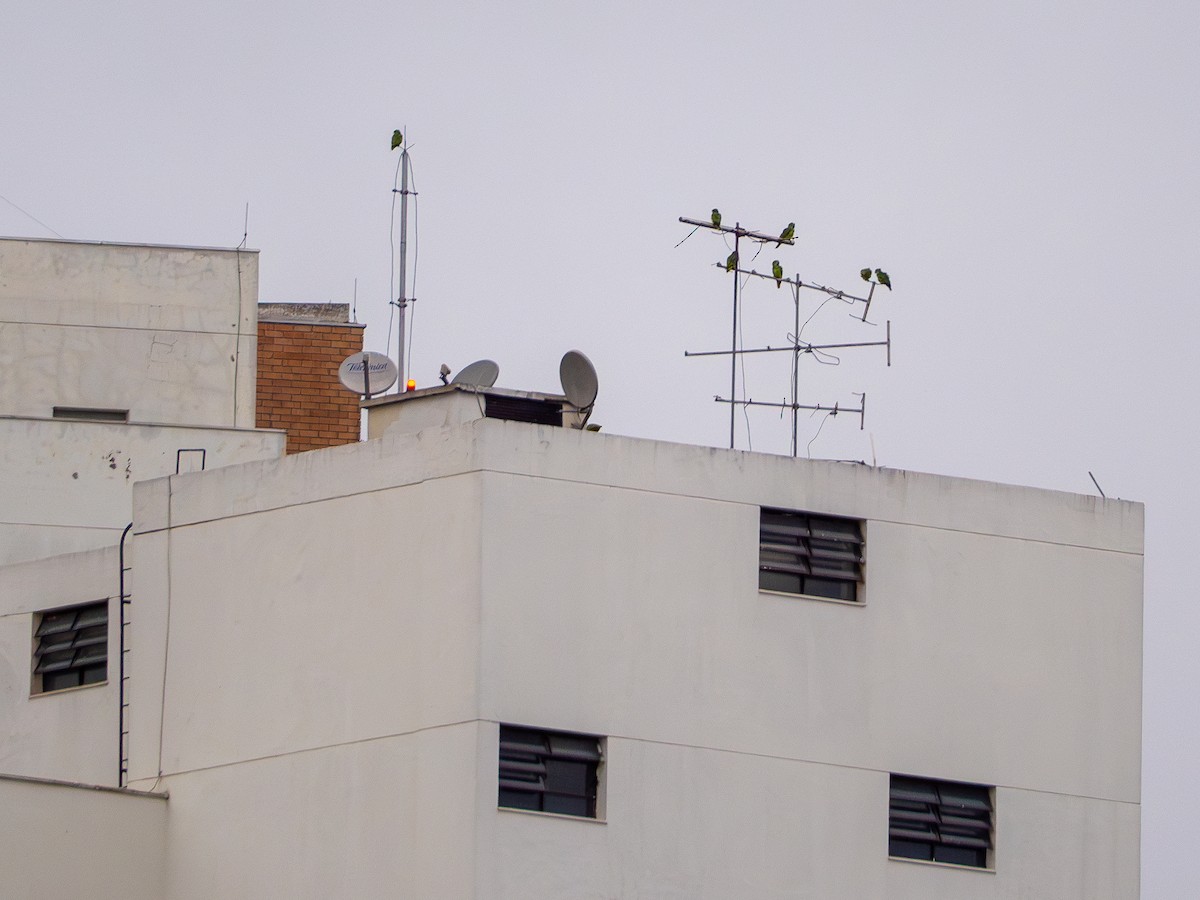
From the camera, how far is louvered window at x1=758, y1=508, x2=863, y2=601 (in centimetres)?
2641

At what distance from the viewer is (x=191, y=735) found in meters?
27.0

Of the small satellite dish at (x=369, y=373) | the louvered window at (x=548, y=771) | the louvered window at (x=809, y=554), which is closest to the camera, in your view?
the louvered window at (x=548, y=771)

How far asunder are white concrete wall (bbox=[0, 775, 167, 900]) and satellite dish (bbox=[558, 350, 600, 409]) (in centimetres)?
623

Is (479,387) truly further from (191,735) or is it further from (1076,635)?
(1076,635)

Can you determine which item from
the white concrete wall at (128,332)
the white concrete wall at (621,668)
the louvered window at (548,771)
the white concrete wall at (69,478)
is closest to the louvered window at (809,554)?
the white concrete wall at (621,668)

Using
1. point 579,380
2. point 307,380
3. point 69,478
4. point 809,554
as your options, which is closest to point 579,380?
point 579,380

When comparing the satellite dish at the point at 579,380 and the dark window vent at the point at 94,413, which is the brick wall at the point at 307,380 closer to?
the dark window vent at the point at 94,413

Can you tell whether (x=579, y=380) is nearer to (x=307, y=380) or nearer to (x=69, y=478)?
(x=69, y=478)

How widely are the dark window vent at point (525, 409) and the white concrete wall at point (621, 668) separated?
1.25m

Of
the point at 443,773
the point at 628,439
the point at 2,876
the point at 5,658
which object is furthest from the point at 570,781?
the point at 5,658

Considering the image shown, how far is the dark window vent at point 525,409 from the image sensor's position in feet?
91.7

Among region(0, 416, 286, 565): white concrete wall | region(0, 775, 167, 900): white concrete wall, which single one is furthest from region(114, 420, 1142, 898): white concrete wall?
region(0, 416, 286, 565): white concrete wall

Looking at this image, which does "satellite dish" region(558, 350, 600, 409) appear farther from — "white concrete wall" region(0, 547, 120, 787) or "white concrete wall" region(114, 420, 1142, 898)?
"white concrete wall" region(0, 547, 120, 787)

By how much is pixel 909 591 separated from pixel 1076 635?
2.10m
